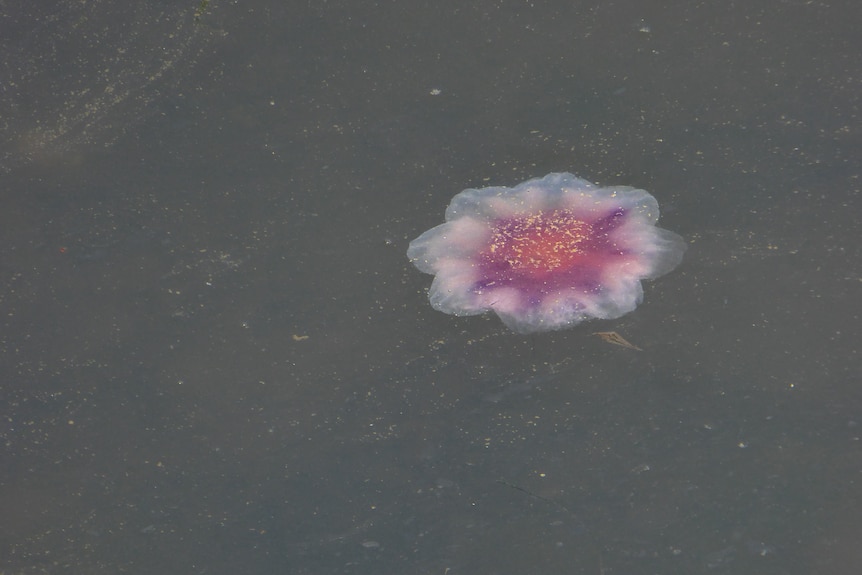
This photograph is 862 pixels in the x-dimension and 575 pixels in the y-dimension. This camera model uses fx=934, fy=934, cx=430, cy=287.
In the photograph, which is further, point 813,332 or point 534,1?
point 534,1

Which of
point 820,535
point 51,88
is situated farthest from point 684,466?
point 51,88

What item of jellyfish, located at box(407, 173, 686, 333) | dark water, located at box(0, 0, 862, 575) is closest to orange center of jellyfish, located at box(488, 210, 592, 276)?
jellyfish, located at box(407, 173, 686, 333)

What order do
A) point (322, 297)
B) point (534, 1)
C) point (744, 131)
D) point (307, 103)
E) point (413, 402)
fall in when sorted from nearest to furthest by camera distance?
point (413, 402)
point (322, 297)
point (744, 131)
point (307, 103)
point (534, 1)

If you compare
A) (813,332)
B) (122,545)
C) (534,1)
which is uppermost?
(534,1)

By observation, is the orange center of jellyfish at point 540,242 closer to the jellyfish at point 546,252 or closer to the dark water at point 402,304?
the jellyfish at point 546,252

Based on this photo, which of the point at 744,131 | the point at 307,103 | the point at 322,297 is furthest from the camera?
the point at 307,103

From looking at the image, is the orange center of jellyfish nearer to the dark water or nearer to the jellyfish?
the jellyfish

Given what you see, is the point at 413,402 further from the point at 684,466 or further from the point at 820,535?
the point at 820,535

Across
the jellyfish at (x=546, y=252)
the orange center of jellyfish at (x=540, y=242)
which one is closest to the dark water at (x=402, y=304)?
the jellyfish at (x=546, y=252)

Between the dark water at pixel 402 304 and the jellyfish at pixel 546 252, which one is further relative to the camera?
the jellyfish at pixel 546 252
